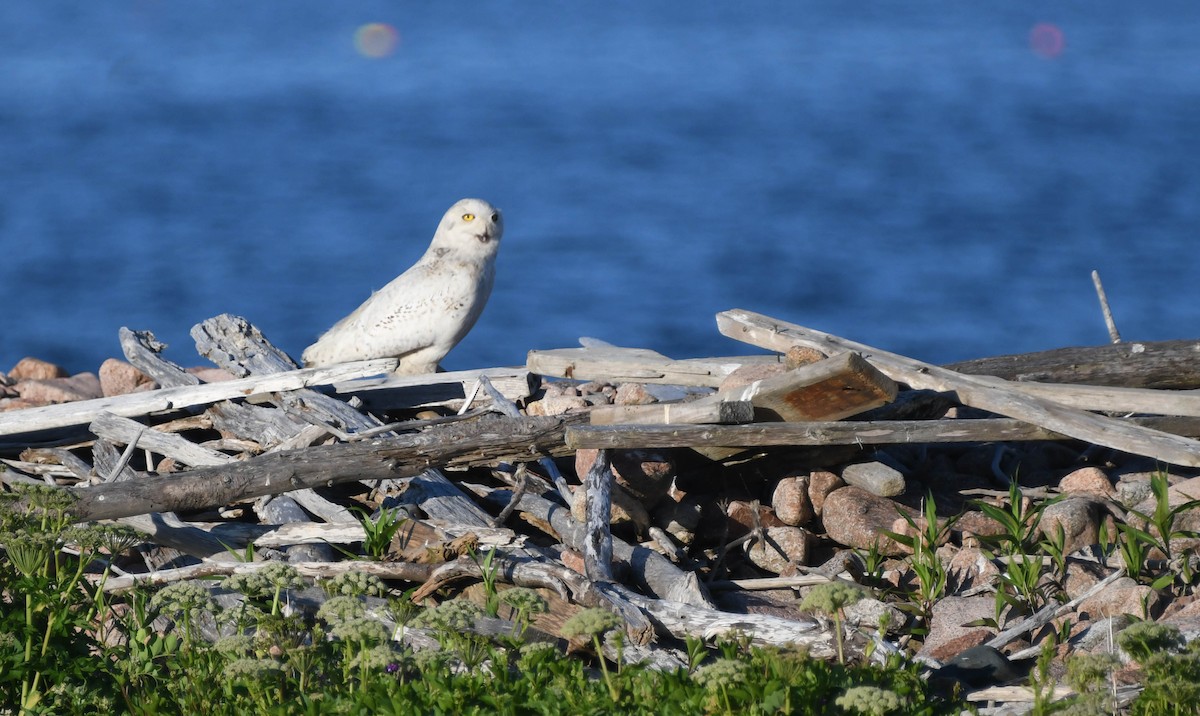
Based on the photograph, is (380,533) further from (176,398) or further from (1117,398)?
(1117,398)

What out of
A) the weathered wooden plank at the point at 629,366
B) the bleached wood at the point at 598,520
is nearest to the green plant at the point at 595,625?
the bleached wood at the point at 598,520

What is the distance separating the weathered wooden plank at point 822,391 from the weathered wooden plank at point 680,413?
0.37 feet

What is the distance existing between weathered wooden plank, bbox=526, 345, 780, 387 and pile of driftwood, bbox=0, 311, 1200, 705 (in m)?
0.01

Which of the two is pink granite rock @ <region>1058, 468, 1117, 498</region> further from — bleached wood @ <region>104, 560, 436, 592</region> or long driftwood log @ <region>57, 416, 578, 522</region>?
bleached wood @ <region>104, 560, 436, 592</region>

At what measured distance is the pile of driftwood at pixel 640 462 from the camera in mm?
6297

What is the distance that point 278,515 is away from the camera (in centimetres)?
690

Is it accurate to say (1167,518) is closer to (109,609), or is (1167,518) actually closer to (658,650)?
(658,650)

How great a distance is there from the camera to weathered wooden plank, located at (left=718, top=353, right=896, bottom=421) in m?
6.42

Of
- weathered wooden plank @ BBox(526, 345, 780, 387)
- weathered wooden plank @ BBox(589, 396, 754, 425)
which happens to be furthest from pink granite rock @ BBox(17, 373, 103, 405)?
weathered wooden plank @ BBox(589, 396, 754, 425)

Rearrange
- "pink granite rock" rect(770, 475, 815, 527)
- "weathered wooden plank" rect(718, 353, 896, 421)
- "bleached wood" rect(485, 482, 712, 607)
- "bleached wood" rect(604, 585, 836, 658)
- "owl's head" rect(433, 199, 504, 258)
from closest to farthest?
"bleached wood" rect(604, 585, 836, 658) → "bleached wood" rect(485, 482, 712, 607) → "weathered wooden plank" rect(718, 353, 896, 421) → "pink granite rock" rect(770, 475, 815, 527) → "owl's head" rect(433, 199, 504, 258)

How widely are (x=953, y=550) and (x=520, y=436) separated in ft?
7.34

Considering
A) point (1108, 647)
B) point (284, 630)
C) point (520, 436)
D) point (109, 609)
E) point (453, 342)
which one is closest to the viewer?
point (284, 630)

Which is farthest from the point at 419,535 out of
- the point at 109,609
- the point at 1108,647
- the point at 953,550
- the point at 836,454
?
the point at 1108,647

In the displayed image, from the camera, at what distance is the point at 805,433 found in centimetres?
657
